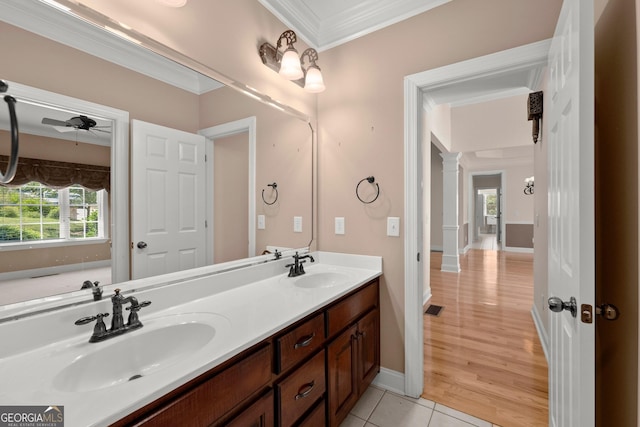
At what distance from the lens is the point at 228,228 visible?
1.66 metres

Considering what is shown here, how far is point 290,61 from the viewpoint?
1815 millimetres

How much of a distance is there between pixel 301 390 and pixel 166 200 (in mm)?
1039

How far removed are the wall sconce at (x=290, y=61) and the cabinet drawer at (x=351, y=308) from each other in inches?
56.5

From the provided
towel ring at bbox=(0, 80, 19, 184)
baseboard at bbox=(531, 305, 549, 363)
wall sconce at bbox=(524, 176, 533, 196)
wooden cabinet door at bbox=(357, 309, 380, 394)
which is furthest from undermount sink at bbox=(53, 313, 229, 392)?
wall sconce at bbox=(524, 176, 533, 196)

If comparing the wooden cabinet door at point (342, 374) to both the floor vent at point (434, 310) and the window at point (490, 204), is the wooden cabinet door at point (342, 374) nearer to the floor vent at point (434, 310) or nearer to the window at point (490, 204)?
the floor vent at point (434, 310)

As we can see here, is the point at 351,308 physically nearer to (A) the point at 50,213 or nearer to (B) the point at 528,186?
(A) the point at 50,213

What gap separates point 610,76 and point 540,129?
1932 mm

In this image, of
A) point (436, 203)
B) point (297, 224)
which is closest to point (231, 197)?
point (297, 224)

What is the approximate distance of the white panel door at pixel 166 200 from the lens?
1.23 metres

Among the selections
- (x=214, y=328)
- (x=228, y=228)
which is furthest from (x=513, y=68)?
(x=214, y=328)

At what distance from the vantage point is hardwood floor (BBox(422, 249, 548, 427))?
1835 millimetres

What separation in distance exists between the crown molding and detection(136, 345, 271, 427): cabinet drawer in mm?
1230

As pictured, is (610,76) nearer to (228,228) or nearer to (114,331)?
(228,228)

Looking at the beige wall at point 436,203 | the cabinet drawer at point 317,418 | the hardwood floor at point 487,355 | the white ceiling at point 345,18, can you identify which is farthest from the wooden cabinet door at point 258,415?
the beige wall at point 436,203
